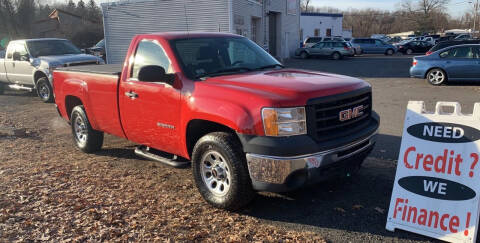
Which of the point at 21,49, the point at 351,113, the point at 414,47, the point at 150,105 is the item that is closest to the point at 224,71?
the point at 150,105

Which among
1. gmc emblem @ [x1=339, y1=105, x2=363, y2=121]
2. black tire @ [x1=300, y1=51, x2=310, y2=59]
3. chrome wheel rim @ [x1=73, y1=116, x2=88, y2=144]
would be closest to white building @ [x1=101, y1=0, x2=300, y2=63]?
black tire @ [x1=300, y1=51, x2=310, y2=59]

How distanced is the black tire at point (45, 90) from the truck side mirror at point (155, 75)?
8.94 metres

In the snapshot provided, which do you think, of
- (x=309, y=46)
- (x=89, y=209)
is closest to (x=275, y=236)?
(x=89, y=209)

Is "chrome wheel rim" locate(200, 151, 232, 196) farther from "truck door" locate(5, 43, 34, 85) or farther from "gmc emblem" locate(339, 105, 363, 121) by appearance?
"truck door" locate(5, 43, 34, 85)

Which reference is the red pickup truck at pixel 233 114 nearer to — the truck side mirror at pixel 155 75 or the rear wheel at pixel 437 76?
the truck side mirror at pixel 155 75

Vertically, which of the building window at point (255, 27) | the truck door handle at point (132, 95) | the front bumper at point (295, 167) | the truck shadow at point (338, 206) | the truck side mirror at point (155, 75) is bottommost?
the truck shadow at point (338, 206)

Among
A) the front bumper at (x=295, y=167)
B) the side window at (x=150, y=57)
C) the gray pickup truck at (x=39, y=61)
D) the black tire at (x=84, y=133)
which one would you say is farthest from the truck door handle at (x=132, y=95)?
the gray pickup truck at (x=39, y=61)

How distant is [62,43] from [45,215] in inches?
399

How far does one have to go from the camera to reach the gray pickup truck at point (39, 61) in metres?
11.6

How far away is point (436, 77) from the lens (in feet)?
45.0

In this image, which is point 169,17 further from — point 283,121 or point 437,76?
point 283,121

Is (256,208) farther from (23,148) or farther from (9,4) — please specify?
(9,4)

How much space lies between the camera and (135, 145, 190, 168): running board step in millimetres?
4641

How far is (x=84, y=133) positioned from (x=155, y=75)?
9.39 feet
